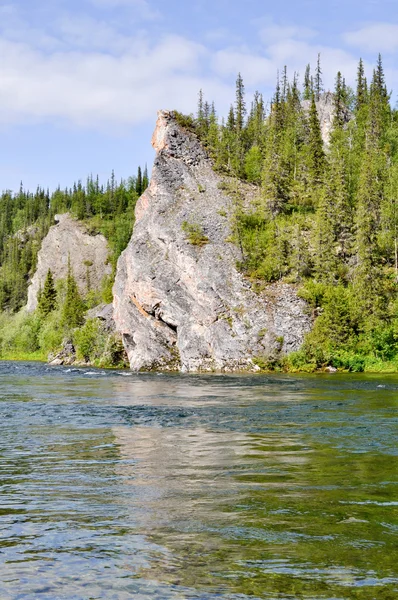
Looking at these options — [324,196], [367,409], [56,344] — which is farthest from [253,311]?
[56,344]

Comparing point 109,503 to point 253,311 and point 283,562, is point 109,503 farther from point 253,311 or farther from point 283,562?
point 253,311

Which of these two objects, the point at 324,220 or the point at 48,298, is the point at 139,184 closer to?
the point at 48,298

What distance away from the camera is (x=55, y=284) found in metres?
173

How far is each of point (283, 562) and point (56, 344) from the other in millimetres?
116300

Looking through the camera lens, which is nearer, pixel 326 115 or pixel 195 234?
pixel 195 234

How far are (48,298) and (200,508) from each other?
15538 cm

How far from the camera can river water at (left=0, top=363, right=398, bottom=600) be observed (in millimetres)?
8328

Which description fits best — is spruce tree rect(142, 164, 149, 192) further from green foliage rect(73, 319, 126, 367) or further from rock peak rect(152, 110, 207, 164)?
green foliage rect(73, 319, 126, 367)

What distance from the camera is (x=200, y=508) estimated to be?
12.1 metres

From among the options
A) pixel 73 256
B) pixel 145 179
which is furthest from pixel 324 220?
pixel 145 179

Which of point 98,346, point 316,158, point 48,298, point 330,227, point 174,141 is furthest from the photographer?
point 48,298

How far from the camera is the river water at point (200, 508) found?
8328 millimetres

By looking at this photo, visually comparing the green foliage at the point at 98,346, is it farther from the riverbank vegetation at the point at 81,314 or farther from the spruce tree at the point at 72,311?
the spruce tree at the point at 72,311

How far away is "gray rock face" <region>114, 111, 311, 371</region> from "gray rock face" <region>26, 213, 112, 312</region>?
7125 cm
